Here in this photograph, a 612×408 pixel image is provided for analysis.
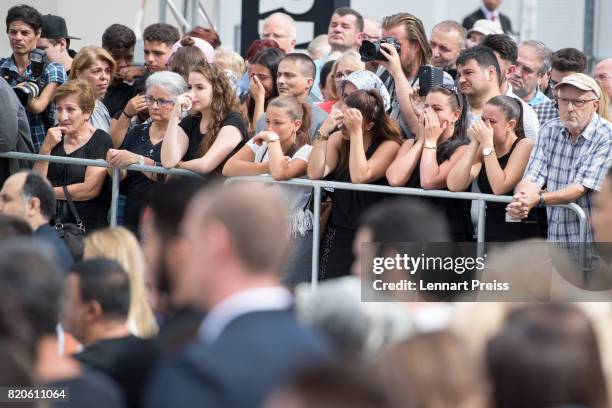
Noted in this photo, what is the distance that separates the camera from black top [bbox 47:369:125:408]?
3238 mm

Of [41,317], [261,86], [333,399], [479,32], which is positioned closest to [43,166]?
[261,86]

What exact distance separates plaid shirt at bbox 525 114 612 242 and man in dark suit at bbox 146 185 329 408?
11.7ft

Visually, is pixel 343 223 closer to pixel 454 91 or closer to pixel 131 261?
pixel 454 91

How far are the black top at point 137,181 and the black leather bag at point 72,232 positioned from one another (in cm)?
32

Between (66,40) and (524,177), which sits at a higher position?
(66,40)

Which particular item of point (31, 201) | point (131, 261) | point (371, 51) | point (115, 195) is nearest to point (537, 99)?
point (371, 51)

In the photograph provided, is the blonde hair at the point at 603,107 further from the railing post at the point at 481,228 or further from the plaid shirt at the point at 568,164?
the railing post at the point at 481,228

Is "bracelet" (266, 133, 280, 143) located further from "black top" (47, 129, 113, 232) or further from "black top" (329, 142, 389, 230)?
"black top" (47, 129, 113, 232)

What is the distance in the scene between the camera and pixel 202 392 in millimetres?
2777

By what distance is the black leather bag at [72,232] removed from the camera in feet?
20.8

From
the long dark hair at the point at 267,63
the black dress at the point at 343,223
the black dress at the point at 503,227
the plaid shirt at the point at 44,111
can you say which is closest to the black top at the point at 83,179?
the plaid shirt at the point at 44,111

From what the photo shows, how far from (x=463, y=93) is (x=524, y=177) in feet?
3.23

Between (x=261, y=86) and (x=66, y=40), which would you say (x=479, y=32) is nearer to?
(x=261, y=86)

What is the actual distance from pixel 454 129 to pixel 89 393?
416cm
